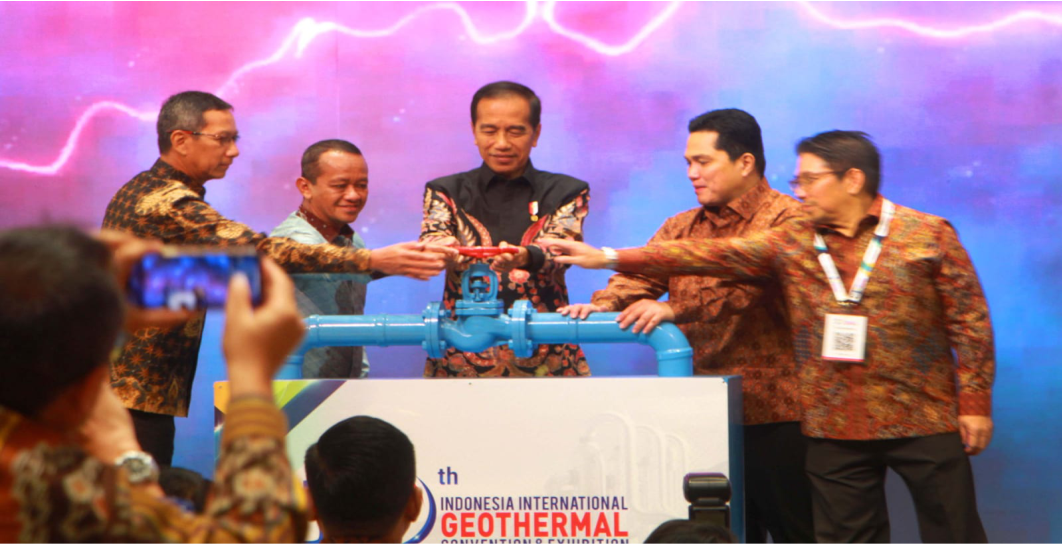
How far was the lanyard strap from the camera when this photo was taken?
2.38 metres

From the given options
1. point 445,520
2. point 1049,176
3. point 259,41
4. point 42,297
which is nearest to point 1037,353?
point 1049,176

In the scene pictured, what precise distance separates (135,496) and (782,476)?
6.96 feet

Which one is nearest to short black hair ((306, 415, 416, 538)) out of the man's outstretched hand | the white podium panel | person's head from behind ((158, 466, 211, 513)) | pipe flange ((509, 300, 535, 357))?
person's head from behind ((158, 466, 211, 513))

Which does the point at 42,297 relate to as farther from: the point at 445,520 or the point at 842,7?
the point at 842,7

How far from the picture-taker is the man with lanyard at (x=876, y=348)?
236 cm

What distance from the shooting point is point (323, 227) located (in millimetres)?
3100

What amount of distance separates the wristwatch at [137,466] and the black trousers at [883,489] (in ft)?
5.79

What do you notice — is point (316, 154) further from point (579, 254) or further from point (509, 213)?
point (579, 254)

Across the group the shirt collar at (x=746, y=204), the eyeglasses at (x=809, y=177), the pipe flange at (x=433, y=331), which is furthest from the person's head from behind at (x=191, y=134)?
the eyeglasses at (x=809, y=177)

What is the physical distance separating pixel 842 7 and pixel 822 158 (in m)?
1.67

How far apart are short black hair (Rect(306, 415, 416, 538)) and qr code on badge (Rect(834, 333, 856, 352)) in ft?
4.11

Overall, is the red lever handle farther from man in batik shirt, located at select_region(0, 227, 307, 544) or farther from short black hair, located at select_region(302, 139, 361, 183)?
man in batik shirt, located at select_region(0, 227, 307, 544)

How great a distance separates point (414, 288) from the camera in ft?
13.4

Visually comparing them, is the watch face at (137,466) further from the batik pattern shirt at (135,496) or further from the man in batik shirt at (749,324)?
the man in batik shirt at (749,324)
